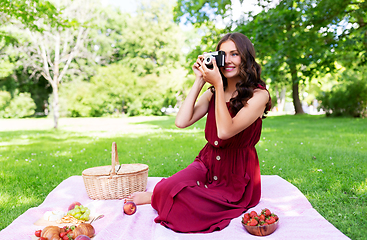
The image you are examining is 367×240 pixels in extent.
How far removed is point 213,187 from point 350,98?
1443cm

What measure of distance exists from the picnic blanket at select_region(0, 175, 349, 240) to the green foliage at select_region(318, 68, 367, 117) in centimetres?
1296

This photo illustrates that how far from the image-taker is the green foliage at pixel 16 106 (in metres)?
27.0

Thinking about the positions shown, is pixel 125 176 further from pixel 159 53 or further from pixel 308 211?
pixel 159 53

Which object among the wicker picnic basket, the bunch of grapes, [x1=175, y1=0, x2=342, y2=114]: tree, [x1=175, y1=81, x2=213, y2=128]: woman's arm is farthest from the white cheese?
[x1=175, y1=0, x2=342, y2=114]: tree

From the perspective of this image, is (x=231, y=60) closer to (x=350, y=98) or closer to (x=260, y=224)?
(x=260, y=224)

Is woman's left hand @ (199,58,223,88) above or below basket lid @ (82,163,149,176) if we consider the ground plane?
above

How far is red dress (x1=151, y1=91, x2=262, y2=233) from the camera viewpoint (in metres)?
2.52

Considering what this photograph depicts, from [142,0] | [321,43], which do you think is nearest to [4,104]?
[142,0]

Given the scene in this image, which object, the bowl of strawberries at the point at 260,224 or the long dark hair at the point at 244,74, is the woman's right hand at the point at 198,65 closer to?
the long dark hair at the point at 244,74

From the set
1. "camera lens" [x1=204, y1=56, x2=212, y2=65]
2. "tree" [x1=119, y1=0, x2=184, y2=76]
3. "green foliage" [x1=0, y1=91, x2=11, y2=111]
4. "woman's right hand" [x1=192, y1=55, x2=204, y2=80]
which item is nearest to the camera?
"camera lens" [x1=204, y1=56, x2=212, y2=65]

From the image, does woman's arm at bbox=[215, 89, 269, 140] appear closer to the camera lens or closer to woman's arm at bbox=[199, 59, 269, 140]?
woman's arm at bbox=[199, 59, 269, 140]

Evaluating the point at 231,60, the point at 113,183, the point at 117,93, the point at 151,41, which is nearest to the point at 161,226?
the point at 113,183

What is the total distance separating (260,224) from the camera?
7.91 ft

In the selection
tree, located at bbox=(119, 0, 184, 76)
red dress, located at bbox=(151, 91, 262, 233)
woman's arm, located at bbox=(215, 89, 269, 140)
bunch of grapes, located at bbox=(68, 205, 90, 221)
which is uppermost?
tree, located at bbox=(119, 0, 184, 76)
